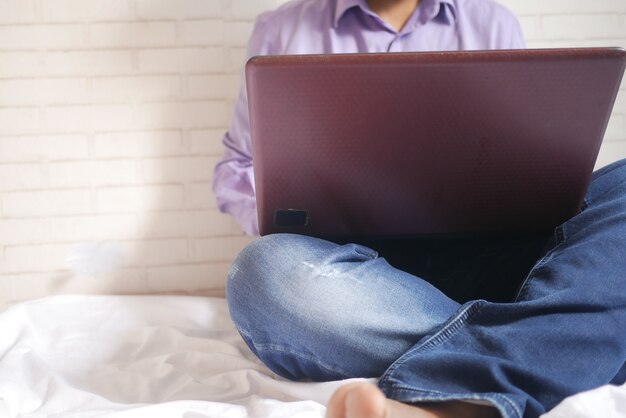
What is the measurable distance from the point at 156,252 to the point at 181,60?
0.43 m

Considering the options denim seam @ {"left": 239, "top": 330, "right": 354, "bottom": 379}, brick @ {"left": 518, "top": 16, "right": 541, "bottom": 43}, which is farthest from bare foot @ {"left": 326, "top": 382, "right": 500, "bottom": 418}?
brick @ {"left": 518, "top": 16, "right": 541, "bottom": 43}

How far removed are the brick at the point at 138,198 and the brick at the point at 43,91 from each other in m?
0.21

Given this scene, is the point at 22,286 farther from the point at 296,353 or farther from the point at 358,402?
the point at 358,402

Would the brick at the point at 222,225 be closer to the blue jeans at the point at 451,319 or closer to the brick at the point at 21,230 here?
the brick at the point at 21,230

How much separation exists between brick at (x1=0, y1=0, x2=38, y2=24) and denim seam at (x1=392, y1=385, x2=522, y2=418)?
1.15 metres

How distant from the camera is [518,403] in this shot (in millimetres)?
763

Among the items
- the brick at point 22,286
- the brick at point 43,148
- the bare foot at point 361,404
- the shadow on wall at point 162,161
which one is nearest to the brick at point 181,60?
the shadow on wall at point 162,161

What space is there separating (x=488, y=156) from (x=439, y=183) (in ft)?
0.22

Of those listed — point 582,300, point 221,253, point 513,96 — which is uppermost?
point 513,96

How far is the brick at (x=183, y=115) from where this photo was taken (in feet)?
5.12

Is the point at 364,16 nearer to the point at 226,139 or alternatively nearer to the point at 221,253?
Result: the point at 226,139

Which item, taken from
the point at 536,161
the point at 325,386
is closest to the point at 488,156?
the point at 536,161

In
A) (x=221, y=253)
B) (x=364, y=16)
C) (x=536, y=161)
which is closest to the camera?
(x=536, y=161)

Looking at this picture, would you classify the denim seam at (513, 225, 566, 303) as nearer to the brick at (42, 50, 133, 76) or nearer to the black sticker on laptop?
the black sticker on laptop
